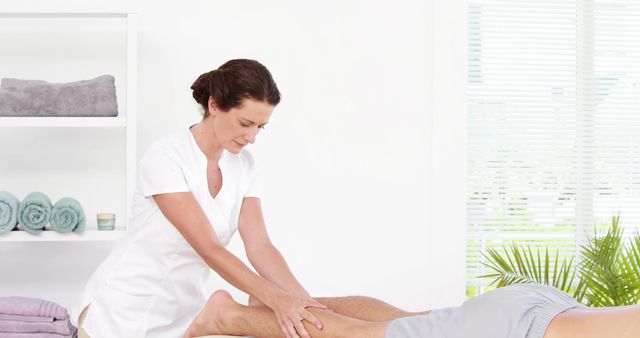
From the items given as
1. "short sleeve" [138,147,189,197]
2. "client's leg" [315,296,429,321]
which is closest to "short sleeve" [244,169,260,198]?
"short sleeve" [138,147,189,197]

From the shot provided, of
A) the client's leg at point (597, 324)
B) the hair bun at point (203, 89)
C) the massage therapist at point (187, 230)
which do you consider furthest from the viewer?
the hair bun at point (203, 89)

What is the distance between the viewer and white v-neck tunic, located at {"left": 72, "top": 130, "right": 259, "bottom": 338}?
222 centimetres

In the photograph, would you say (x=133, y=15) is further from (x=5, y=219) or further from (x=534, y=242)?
(x=534, y=242)

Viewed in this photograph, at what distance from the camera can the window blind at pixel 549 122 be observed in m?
3.57

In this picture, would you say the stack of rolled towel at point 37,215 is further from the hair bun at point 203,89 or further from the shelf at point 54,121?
the hair bun at point 203,89

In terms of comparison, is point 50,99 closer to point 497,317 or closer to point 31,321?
point 31,321

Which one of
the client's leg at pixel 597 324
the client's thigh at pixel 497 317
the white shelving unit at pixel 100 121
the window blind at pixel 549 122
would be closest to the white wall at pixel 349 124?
the window blind at pixel 549 122

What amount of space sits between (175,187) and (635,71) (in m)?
2.35

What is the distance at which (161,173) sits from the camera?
217 cm

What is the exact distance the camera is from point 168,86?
10.6ft

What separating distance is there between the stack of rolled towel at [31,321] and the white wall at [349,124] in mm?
481

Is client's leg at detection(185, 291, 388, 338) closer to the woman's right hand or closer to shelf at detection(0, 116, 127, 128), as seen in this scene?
the woman's right hand

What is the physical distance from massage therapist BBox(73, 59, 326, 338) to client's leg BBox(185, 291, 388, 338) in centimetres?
6

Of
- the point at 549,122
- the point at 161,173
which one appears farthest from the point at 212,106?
the point at 549,122
